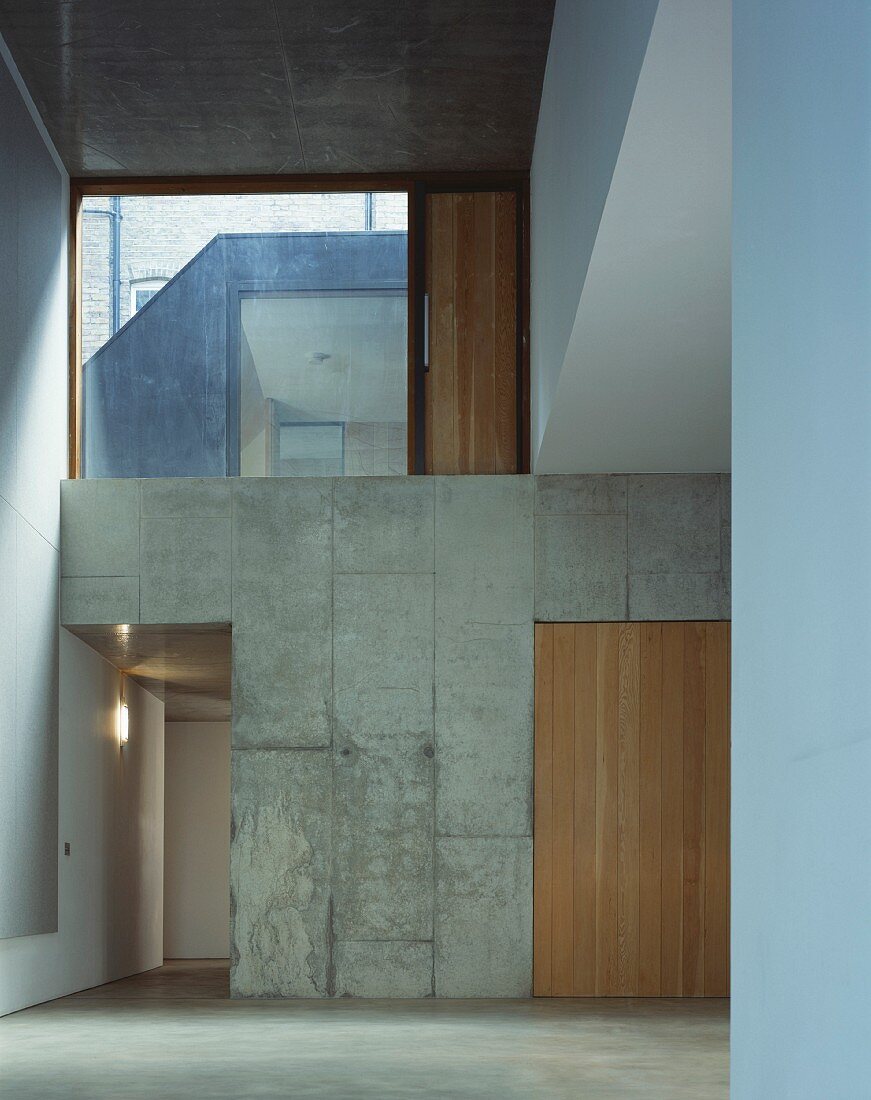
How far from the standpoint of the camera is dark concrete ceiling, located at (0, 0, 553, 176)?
23.6 ft

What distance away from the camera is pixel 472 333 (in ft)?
29.6

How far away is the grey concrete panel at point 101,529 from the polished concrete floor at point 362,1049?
2.61 m

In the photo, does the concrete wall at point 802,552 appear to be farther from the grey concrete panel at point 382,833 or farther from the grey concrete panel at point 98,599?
the grey concrete panel at point 98,599

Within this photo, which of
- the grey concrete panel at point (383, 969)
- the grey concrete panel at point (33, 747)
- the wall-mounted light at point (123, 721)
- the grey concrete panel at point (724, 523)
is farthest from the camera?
the wall-mounted light at point (123, 721)

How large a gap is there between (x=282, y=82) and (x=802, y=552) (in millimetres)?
7021

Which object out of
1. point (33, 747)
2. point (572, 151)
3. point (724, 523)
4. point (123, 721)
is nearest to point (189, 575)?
point (33, 747)

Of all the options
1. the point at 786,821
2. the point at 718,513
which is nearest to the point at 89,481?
the point at 718,513

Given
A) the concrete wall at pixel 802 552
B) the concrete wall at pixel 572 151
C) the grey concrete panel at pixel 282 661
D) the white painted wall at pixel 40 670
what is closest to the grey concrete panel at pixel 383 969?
the grey concrete panel at pixel 282 661

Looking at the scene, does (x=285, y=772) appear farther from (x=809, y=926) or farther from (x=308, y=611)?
(x=809, y=926)

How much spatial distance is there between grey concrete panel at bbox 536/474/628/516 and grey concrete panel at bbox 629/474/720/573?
0.09 m

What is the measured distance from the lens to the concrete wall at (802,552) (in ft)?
4.58

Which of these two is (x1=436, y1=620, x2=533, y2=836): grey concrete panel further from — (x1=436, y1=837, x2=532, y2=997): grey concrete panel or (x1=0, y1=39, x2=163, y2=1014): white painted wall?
(x1=0, y1=39, x2=163, y2=1014): white painted wall

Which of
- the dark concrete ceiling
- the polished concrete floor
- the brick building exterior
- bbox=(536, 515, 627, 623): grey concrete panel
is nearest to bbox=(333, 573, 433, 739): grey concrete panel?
bbox=(536, 515, 627, 623): grey concrete panel

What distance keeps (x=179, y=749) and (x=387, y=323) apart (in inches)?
282
